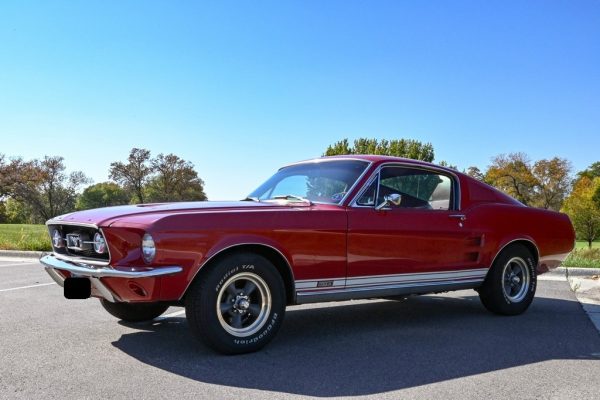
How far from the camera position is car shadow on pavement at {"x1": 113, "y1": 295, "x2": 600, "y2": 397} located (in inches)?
145

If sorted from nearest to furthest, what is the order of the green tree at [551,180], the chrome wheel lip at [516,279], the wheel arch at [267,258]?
the wheel arch at [267,258], the chrome wheel lip at [516,279], the green tree at [551,180]

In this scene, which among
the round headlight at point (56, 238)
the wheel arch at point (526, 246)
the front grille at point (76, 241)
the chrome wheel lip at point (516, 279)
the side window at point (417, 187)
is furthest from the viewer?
the chrome wheel lip at point (516, 279)

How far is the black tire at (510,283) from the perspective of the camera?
19.7ft

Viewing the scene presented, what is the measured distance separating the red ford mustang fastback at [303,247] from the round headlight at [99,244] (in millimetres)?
12

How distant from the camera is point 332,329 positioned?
525 centimetres

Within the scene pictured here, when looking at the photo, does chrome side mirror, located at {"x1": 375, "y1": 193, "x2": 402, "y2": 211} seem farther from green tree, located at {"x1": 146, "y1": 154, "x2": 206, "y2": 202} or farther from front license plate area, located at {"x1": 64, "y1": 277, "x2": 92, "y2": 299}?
green tree, located at {"x1": 146, "y1": 154, "x2": 206, "y2": 202}

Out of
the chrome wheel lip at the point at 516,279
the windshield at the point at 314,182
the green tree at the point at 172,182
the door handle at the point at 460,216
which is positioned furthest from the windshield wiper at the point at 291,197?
the green tree at the point at 172,182

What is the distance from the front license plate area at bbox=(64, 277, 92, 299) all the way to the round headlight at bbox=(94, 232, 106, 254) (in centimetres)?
24

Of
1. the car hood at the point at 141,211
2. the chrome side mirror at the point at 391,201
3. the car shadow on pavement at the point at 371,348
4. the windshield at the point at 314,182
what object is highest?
the windshield at the point at 314,182

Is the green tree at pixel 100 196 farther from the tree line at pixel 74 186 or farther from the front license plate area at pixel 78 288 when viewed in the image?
the front license plate area at pixel 78 288

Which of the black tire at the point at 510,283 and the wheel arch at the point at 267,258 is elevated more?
the wheel arch at the point at 267,258

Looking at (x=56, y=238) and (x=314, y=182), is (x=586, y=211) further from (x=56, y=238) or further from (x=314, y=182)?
(x=56, y=238)

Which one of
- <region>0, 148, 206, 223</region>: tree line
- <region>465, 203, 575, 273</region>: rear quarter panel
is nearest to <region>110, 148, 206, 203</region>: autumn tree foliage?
<region>0, 148, 206, 223</region>: tree line

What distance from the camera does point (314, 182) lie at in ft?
17.6
